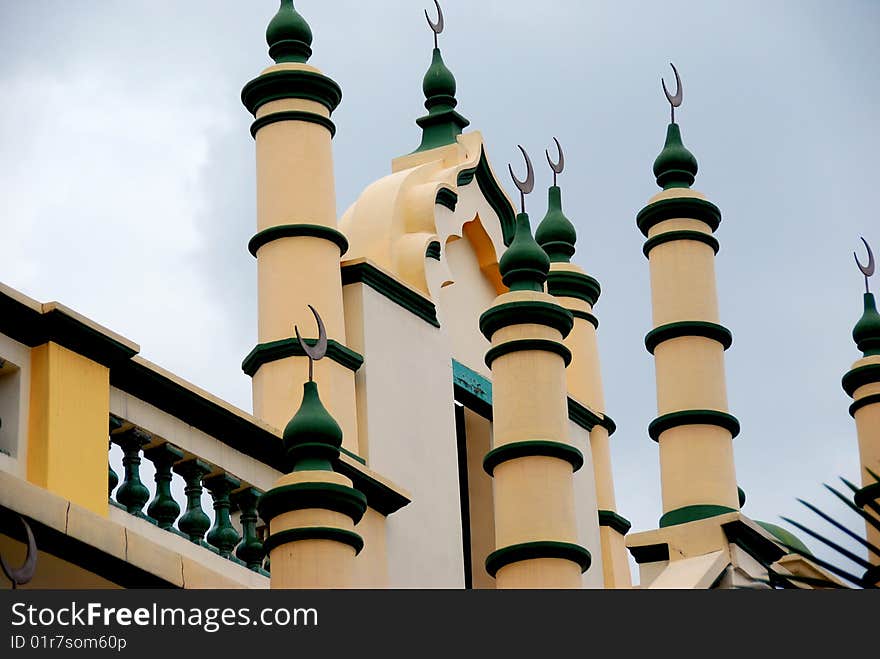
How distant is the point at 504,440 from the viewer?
1609cm

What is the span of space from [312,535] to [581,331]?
763cm

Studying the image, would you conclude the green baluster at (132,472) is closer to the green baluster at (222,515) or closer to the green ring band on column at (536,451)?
the green baluster at (222,515)

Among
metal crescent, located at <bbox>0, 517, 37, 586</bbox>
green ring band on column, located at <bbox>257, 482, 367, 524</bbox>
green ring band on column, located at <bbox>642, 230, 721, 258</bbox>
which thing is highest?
green ring band on column, located at <bbox>642, 230, 721, 258</bbox>

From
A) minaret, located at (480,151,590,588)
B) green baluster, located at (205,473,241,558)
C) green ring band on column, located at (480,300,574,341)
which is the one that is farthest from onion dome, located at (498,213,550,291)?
green baluster, located at (205,473,241,558)

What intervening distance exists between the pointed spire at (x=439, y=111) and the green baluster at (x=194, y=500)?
5190 mm

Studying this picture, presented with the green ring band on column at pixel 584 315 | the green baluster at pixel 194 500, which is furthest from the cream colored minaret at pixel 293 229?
the green ring band on column at pixel 584 315

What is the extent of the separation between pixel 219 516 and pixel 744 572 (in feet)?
12.0

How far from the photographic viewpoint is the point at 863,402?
735 inches

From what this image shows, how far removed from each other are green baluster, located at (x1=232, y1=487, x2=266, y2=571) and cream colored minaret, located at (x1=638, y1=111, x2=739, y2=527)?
384 cm

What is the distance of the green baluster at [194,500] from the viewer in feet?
46.3

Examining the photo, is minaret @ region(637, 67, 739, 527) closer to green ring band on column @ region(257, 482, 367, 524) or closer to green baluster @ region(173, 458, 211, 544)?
green baluster @ region(173, 458, 211, 544)

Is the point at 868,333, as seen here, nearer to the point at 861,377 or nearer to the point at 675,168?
the point at 861,377

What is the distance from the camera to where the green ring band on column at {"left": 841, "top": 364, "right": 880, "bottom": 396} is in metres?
18.7
